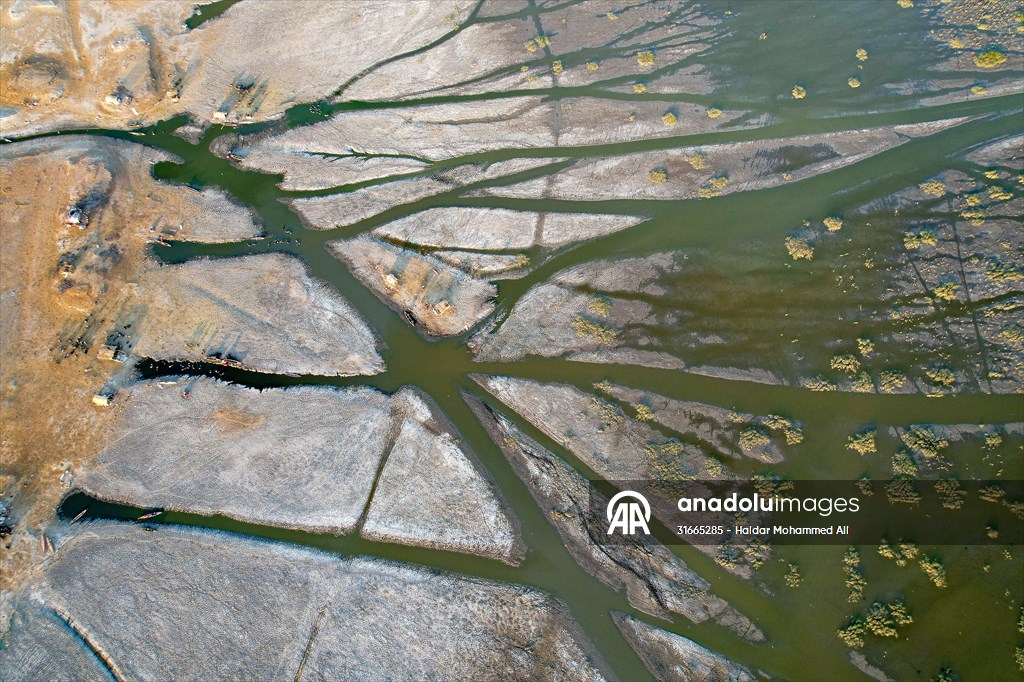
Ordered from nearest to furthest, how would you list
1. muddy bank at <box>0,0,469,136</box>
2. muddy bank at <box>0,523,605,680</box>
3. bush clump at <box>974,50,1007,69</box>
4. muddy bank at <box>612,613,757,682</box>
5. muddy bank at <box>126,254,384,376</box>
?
muddy bank at <box>612,613,757,682</box> < muddy bank at <box>0,523,605,680</box> < muddy bank at <box>126,254,384,376</box> < bush clump at <box>974,50,1007,69</box> < muddy bank at <box>0,0,469,136</box>

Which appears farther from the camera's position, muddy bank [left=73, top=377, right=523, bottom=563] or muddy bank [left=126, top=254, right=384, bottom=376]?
muddy bank [left=126, top=254, right=384, bottom=376]

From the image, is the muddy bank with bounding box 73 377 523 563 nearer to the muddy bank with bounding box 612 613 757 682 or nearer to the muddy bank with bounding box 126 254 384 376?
the muddy bank with bounding box 126 254 384 376

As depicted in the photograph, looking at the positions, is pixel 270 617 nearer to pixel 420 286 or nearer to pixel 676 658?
pixel 420 286

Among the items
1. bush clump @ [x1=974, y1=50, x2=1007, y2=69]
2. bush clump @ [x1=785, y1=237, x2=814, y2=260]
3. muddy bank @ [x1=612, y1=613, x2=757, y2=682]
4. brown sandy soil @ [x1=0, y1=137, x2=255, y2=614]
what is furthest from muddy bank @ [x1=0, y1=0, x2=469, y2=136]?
muddy bank @ [x1=612, y1=613, x2=757, y2=682]

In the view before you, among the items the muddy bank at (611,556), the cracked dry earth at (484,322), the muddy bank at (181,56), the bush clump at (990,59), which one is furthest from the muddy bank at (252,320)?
the bush clump at (990,59)

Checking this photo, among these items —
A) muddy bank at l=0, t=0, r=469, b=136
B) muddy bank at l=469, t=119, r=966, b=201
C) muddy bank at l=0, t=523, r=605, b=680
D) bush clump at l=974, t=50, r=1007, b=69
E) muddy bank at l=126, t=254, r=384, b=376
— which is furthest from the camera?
muddy bank at l=0, t=0, r=469, b=136

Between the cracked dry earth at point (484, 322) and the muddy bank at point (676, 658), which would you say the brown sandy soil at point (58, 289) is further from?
the muddy bank at point (676, 658)

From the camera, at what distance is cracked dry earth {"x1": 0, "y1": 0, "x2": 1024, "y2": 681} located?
23391 mm

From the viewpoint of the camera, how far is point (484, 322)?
1132 inches

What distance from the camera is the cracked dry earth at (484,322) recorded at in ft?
76.7

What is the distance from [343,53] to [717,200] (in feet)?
84.4

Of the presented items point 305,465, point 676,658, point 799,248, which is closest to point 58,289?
point 305,465

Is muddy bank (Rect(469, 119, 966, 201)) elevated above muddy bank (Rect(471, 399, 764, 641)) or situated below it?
above

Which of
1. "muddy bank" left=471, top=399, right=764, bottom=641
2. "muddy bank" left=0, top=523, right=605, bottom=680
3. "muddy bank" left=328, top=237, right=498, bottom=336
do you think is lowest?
"muddy bank" left=0, top=523, right=605, bottom=680
